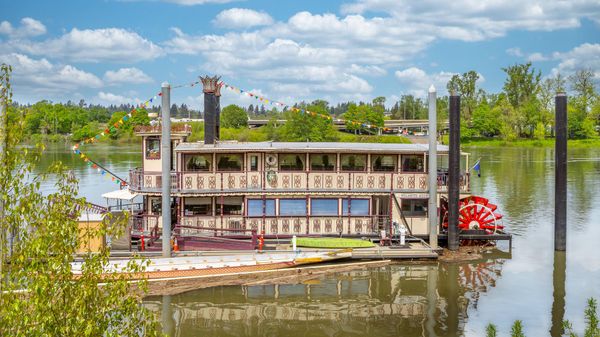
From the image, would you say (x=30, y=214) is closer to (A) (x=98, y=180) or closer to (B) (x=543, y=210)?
(B) (x=543, y=210)

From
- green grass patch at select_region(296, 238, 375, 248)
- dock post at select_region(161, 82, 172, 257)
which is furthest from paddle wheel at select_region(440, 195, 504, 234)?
dock post at select_region(161, 82, 172, 257)

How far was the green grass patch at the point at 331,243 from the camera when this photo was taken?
923 inches

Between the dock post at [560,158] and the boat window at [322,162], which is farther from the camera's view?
the boat window at [322,162]

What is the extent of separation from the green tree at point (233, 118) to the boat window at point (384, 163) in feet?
284

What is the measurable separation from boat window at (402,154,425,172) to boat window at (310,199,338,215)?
3289mm

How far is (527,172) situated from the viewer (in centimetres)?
6050

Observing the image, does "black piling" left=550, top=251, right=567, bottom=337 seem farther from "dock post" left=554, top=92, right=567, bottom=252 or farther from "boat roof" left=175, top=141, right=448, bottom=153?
"boat roof" left=175, top=141, right=448, bottom=153

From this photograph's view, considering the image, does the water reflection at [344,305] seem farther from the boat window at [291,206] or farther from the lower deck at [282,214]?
the boat window at [291,206]

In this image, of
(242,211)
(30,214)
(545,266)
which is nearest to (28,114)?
(30,214)

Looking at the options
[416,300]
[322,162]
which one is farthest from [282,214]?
[416,300]

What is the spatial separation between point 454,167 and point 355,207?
436 centimetres

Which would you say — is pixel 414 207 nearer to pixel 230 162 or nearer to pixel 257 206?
pixel 257 206

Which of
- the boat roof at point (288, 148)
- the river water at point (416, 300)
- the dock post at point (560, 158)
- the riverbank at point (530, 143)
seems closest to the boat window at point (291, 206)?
the boat roof at point (288, 148)

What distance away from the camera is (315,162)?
25406 mm
